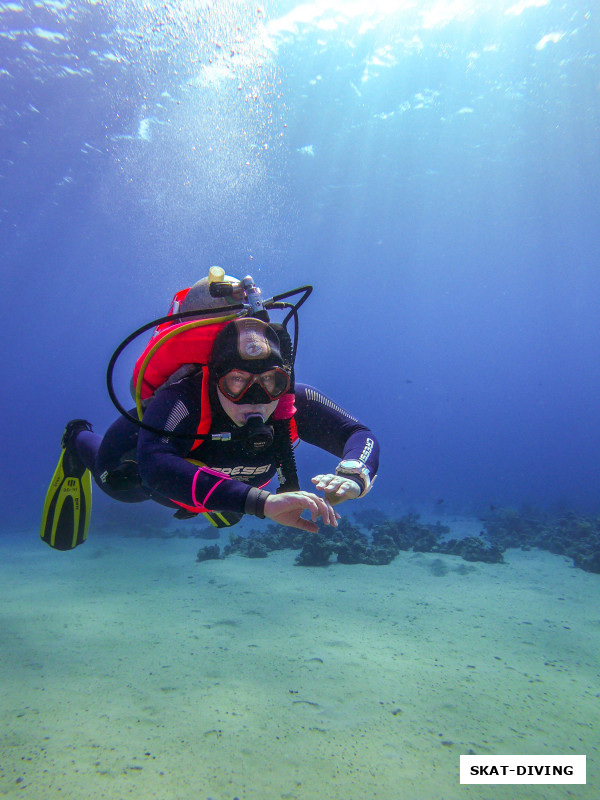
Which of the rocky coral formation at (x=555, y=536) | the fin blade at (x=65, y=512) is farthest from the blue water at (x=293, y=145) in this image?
the fin blade at (x=65, y=512)

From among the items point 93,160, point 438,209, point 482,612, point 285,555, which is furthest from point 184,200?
point 482,612

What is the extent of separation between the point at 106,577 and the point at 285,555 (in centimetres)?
444

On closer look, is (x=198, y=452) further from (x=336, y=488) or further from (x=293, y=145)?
(x=293, y=145)

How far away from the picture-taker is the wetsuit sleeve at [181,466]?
2.28m

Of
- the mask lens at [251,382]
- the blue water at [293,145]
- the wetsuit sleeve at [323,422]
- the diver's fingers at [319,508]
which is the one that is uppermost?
the blue water at [293,145]

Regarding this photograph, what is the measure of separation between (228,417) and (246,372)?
1.37 ft

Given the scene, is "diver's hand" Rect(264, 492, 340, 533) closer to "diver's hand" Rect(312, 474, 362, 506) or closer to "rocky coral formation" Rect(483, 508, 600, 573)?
"diver's hand" Rect(312, 474, 362, 506)

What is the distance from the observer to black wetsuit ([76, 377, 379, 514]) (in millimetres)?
2356

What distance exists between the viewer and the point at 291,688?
3980 mm

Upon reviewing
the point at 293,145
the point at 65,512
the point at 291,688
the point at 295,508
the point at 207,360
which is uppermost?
the point at 293,145

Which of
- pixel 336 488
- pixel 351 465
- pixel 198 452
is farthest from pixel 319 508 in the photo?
pixel 198 452

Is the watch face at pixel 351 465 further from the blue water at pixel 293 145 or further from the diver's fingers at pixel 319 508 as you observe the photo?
the blue water at pixel 293 145

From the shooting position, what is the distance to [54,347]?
9425 cm

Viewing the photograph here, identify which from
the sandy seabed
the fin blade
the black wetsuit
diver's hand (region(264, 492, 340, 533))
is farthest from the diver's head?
the fin blade
